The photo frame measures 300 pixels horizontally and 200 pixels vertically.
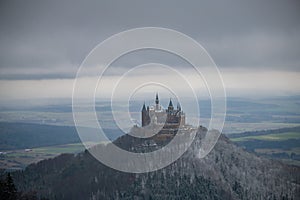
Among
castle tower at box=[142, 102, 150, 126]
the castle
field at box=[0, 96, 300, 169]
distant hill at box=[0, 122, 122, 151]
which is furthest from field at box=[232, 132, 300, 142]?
castle tower at box=[142, 102, 150, 126]

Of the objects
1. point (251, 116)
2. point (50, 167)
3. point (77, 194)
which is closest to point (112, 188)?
point (77, 194)

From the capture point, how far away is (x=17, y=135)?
13000 centimetres

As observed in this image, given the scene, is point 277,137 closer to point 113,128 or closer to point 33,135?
point 33,135

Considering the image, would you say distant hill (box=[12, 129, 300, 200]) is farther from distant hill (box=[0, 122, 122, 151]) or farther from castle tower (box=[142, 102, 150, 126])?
distant hill (box=[0, 122, 122, 151])

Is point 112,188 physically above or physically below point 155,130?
below

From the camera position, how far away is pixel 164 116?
68625 mm

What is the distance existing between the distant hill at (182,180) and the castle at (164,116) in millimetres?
3064

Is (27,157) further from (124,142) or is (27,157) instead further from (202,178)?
(202,178)

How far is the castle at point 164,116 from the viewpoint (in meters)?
67.2

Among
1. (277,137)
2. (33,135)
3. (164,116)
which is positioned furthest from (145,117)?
(33,135)

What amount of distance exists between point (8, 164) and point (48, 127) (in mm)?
40385

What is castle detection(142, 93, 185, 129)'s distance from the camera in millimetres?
67188

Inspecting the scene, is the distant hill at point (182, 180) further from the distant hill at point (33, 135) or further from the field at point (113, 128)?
the distant hill at point (33, 135)

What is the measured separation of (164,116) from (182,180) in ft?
34.2
